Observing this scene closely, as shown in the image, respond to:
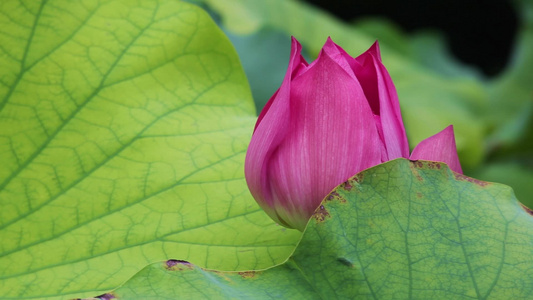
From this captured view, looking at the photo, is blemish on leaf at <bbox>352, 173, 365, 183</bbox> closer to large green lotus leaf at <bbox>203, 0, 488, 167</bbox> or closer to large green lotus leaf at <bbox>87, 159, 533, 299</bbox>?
large green lotus leaf at <bbox>87, 159, 533, 299</bbox>

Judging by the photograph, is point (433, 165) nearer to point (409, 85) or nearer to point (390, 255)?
point (390, 255)

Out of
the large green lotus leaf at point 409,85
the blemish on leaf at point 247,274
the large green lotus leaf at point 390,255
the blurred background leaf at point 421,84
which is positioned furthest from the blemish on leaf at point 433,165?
the large green lotus leaf at point 409,85

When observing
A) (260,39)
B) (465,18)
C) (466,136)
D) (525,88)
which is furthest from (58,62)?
(465,18)

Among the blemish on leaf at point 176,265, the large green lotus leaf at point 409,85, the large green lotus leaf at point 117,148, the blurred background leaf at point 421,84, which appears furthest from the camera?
the large green lotus leaf at point 409,85

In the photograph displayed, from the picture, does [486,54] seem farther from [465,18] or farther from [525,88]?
[525,88]

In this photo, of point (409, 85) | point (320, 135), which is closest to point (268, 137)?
point (320, 135)

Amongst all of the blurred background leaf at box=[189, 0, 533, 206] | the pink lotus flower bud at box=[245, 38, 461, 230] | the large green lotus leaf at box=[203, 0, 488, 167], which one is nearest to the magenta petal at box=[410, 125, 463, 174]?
the pink lotus flower bud at box=[245, 38, 461, 230]

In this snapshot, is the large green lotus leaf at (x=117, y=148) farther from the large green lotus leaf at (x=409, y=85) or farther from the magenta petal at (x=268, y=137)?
the large green lotus leaf at (x=409, y=85)
